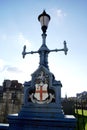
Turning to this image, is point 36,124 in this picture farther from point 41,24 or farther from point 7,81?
point 7,81

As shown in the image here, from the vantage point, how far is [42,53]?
585 centimetres

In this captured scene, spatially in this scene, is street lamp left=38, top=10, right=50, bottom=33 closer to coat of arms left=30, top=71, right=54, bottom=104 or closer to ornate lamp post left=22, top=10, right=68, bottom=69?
ornate lamp post left=22, top=10, right=68, bottom=69

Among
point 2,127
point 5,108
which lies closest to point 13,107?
point 5,108

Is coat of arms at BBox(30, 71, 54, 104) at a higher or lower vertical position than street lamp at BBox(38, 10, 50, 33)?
lower

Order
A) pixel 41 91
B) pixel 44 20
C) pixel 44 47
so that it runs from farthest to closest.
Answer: pixel 44 20, pixel 44 47, pixel 41 91

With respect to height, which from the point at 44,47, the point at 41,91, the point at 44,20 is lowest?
the point at 41,91

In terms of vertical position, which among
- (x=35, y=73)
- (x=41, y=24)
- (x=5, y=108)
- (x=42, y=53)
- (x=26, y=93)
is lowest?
(x=5, y=108)

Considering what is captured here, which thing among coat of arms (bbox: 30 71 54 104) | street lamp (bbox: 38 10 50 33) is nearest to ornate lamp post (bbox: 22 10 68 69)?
street lamp (bbox: 38 10 50 33)

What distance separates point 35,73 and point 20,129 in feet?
5.79

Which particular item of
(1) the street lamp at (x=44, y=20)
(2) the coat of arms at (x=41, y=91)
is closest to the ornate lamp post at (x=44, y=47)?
(1) the street lamp at (x=44, y=20)

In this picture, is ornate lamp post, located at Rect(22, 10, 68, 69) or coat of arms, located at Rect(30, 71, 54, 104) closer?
coat of arms, located at Rect(30, 71, 54, 104)

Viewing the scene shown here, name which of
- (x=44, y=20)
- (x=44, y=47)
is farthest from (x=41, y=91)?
(x=44, y=20)

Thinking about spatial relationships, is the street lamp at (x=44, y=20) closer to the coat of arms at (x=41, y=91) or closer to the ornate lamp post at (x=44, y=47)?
the ornate lamp post at (x=44, y=47)

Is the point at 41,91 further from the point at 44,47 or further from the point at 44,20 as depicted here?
the point at 44,20
